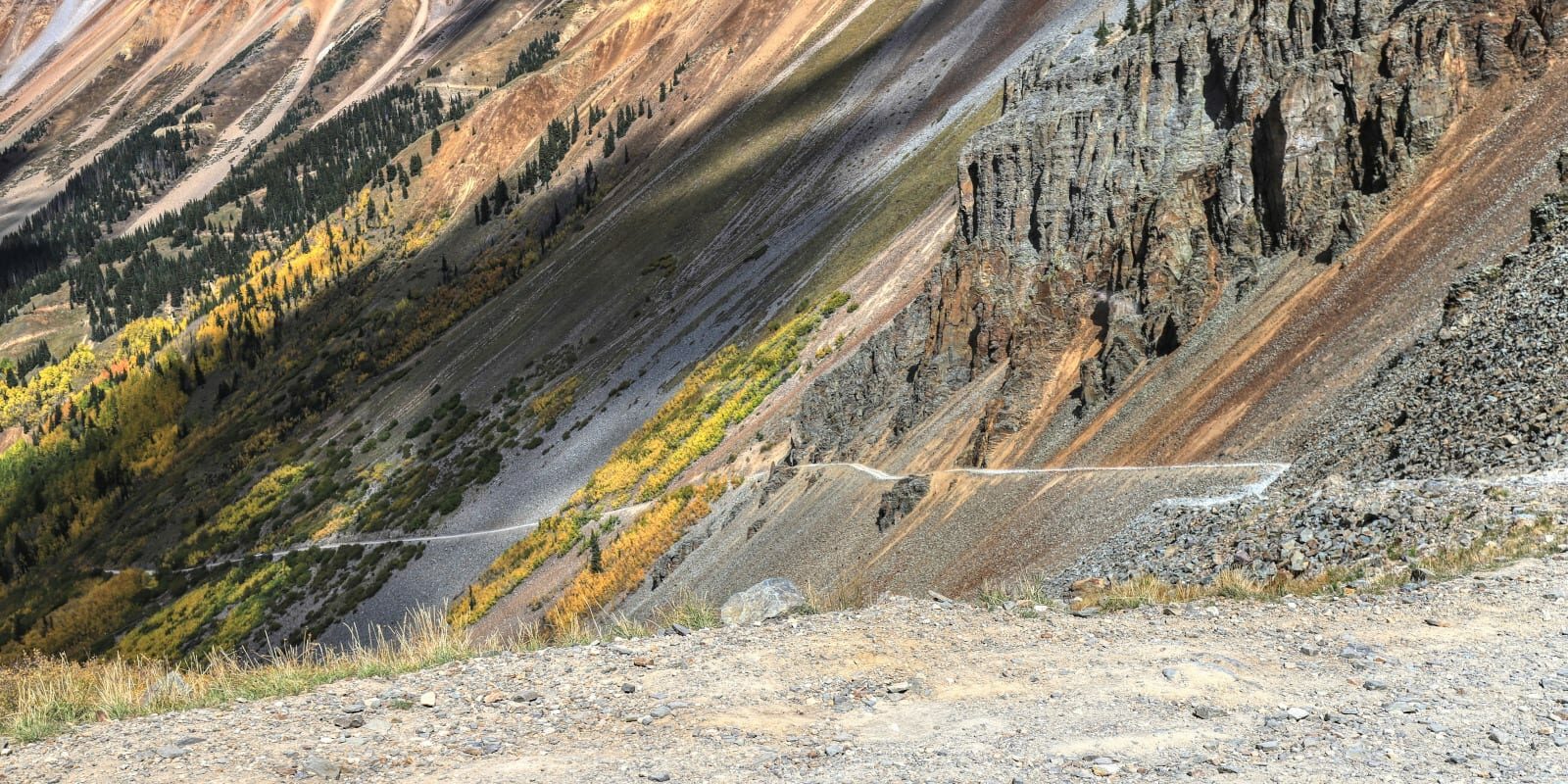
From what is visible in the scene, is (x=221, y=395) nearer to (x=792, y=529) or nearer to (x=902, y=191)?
(x=902, y=191)

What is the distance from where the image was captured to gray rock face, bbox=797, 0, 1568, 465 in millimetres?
20156

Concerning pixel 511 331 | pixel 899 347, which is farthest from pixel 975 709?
pixel 511 331

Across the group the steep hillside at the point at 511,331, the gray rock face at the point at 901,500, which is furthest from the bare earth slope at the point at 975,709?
the steep hillside at the point at 511,331

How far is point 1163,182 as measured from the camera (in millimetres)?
24578

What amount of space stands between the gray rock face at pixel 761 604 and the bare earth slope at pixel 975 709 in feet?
2.82

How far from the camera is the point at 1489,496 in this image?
34.7 feet

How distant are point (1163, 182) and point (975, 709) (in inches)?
769

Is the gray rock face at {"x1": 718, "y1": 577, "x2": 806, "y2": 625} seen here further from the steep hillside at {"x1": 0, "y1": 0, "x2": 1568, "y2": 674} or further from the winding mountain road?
the winding mountain road

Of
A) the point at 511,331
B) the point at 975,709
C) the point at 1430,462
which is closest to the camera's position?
the point at 975,709

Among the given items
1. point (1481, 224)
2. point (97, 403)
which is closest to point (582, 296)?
point (1481, 224)

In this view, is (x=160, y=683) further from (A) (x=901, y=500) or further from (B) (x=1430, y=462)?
(A) (x=901, y=500)

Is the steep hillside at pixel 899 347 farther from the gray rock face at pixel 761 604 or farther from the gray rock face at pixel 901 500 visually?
the gray rock face at pixel 761 604

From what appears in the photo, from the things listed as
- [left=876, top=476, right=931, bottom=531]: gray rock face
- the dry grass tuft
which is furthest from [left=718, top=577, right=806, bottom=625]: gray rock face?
[left=876, top=476, right=931, bottom=531]: gray rock face

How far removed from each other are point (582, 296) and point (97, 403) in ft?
345
